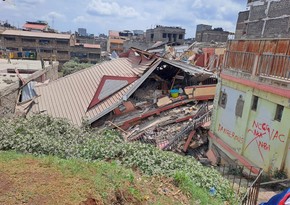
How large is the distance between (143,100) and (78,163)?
10790 millimetres

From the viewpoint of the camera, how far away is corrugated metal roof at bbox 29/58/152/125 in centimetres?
1562

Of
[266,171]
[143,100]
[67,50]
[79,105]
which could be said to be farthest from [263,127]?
[67,50]

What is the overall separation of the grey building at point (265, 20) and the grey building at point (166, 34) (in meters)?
24.1

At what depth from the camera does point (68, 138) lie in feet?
29.5

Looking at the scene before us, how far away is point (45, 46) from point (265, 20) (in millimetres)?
43638

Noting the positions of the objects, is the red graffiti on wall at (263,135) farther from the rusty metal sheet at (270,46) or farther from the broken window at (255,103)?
the rusty metal sheet at (270,46)

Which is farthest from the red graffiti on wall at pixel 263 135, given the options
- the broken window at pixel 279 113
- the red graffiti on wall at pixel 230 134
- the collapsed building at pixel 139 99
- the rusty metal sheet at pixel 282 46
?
the collapsed building at pixel 139 99

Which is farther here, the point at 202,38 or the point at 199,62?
the point at 202,38

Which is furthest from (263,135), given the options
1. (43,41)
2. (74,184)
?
(43,41)

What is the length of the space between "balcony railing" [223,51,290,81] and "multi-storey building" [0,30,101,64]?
46647 mm

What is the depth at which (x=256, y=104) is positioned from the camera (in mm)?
9031

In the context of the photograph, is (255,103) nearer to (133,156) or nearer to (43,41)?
(133,156)

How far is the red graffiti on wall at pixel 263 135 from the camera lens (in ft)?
25.7

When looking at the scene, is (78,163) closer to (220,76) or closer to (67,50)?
(220,76)
